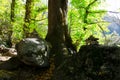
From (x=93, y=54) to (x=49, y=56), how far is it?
3693mm

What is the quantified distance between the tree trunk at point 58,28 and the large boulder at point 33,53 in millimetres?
1063

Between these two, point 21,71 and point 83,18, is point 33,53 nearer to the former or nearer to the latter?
point 21,71

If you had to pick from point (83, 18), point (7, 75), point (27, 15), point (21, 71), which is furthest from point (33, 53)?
point (83, 18)

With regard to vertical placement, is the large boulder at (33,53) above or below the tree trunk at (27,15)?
below

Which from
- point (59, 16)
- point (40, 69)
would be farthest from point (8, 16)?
point (40, 69)

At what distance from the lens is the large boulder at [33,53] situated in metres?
10.9

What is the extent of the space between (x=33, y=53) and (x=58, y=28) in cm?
245

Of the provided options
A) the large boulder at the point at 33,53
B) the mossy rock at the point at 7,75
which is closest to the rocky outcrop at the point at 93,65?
the large boulder at the point at 33,53

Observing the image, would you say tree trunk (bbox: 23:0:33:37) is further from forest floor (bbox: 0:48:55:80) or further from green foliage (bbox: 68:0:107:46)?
forest floor (bbox: 0:48:55:80)

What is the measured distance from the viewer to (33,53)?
1100 centimetres

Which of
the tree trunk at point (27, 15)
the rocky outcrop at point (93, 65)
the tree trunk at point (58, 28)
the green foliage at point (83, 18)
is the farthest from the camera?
the green foliage at point (83, 18)

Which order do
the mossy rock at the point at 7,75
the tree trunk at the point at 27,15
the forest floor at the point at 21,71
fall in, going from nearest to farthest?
the mossy rock at the point at 7,75 < the forest floor at the point at 21,71 < the tree trunk at the point at 27,15

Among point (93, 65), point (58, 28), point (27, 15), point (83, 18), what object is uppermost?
point (27, 15)

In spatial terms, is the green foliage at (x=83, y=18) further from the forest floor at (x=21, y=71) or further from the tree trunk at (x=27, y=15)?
the forest floor at (x=21, y=71)
